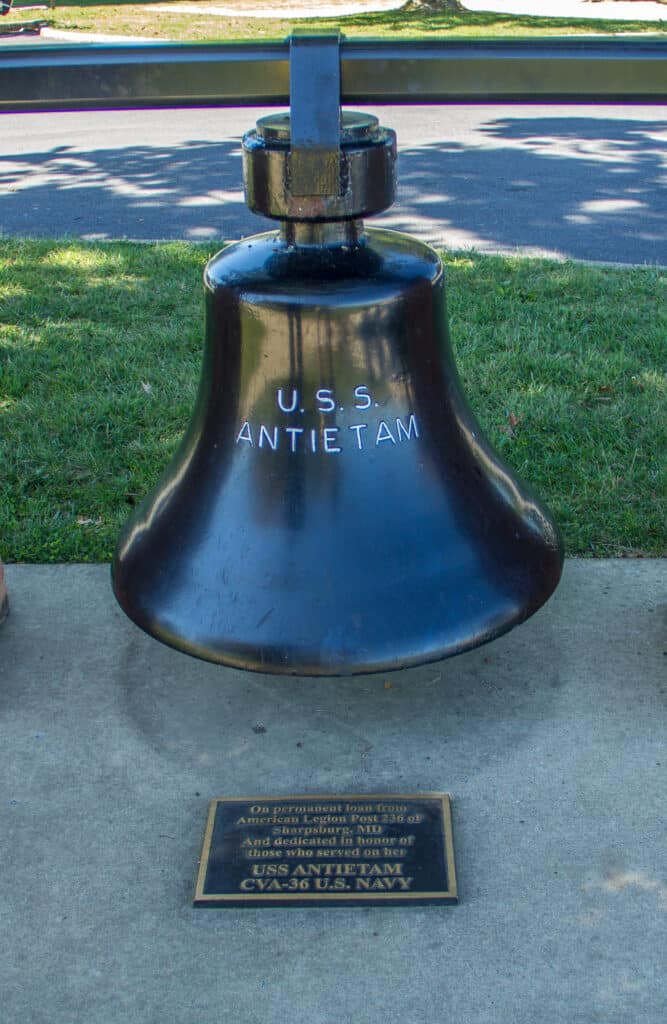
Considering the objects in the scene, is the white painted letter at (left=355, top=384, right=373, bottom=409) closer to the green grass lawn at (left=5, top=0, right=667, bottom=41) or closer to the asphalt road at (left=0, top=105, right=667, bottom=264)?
the asphalt road at (left=0, top=105, right=667, bottom=264)

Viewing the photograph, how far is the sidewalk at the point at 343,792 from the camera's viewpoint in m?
1.74

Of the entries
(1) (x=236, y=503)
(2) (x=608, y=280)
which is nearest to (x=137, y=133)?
(2) (x=608, y=280)

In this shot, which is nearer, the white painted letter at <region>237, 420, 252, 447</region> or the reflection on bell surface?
the reflection on bell surface

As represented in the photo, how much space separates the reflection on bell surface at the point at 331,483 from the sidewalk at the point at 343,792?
0.48m

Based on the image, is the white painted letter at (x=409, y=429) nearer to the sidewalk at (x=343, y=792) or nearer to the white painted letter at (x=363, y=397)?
the white painted letter at (x=363, y=397)

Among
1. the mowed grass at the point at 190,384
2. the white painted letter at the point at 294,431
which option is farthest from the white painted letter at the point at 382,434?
the mowed grass at the point at 190,384

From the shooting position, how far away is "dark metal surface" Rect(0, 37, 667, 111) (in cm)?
156

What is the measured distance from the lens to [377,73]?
4.91 feet

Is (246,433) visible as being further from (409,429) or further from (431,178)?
(431,178)

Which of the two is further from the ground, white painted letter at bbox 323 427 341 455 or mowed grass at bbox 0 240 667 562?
white painted letter at bbox 323 427 341 455

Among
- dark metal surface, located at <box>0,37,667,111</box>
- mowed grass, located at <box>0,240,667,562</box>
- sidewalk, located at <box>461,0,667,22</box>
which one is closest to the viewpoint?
dark metal surface, located at <box>0,37,667,111</box>

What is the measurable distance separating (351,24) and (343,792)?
14397 mm

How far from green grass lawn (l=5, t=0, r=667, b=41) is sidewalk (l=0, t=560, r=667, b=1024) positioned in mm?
11025

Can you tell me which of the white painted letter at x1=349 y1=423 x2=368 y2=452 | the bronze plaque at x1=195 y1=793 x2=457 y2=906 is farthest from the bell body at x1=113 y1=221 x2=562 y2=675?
the bronze plaque at x1=195 y1=793 x2=457 y2=906
